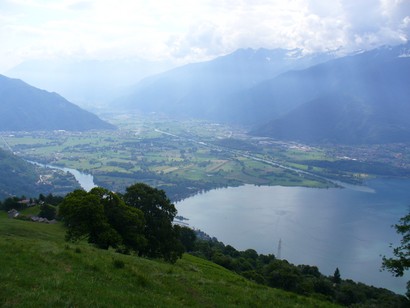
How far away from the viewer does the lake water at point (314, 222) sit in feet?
233

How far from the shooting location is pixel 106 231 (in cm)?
2117

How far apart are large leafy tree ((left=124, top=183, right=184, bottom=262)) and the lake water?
46.6 m

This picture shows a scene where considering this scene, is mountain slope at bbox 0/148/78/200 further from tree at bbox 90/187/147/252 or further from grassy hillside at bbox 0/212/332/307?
grassy hillside at bbox 0/212/332/307

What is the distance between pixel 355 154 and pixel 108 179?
126 metres

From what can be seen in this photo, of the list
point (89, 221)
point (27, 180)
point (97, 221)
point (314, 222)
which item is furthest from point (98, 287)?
point (27, 180)

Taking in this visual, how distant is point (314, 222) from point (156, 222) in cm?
7254

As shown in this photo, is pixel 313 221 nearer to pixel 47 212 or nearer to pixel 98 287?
pixel 47 212

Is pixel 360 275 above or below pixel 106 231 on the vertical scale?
below

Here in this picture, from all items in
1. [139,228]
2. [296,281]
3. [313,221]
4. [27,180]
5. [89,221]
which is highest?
[89,221]

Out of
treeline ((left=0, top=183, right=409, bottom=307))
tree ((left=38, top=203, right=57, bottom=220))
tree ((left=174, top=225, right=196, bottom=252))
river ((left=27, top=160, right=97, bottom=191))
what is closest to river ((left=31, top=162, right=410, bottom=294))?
river ((left=27, top=160, right=97, bottom=191))

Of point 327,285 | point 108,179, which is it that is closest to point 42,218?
point 327,285

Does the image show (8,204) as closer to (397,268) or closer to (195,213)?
(397,268)

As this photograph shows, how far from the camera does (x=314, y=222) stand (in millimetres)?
91812

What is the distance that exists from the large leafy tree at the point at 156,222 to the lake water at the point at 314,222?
4656 centimetres
